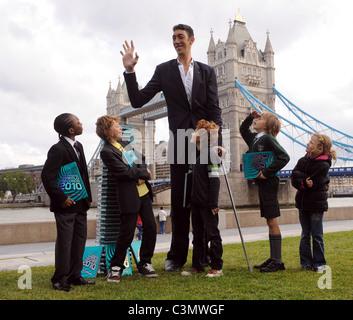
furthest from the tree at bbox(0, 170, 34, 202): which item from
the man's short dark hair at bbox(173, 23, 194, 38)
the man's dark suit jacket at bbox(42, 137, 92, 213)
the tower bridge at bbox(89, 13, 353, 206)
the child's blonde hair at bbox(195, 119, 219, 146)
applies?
the child's blonde hair at bbox(195, 119, 219, 146)

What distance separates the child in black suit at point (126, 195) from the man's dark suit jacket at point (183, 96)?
0.43m

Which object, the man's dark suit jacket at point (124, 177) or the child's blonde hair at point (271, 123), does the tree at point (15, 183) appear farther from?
the child's blonde hair at point (271, 123)

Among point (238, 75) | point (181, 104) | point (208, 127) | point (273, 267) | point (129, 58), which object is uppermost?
point (238, 75)

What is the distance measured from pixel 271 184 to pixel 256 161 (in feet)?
0.91

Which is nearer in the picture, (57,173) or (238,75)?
(57,173)

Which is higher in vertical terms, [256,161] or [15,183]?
[256,161]

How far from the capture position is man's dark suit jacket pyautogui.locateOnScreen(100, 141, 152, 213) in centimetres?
334

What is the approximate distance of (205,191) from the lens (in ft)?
11.4

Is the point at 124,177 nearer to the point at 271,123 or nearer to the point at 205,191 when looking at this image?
the point at 205,191

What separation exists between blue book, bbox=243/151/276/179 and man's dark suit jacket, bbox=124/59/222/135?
18.2 inches

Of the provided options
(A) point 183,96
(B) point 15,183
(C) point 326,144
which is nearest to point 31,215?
(A) point 183,96

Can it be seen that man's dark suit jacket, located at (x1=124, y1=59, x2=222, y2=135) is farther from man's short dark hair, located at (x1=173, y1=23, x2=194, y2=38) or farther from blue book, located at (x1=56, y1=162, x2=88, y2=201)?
blue book, located at (x1=56, y1=162, x2=88, y2=201)

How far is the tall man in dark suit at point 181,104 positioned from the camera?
373 centimetres

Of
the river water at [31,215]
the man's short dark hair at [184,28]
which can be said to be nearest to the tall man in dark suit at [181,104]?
the man's short dark hair at [184,28]
